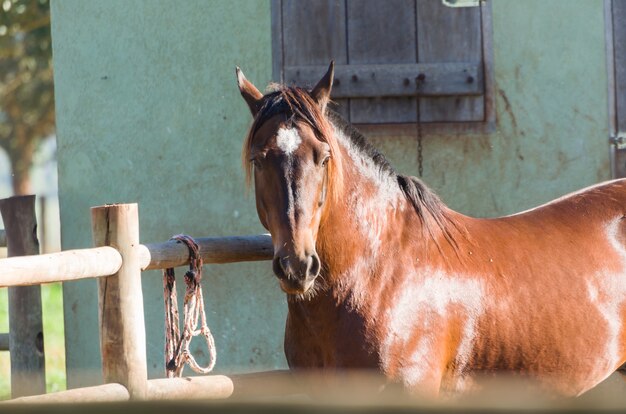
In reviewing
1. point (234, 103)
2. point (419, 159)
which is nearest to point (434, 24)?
point (419, 159)

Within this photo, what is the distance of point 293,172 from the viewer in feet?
11.3

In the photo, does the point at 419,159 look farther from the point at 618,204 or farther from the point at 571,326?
the point at 571,326

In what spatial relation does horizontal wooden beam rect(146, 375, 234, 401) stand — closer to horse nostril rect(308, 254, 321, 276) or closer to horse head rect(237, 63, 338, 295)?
horse head rect(237, 63, 338, 295)

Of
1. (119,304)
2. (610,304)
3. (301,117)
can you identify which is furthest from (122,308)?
(610,304)

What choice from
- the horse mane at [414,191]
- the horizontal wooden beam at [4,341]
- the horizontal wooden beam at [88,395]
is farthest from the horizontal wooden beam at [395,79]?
the horizontal wooden beam at [88,395]

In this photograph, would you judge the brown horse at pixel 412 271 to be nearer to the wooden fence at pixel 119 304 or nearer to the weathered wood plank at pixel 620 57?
the wooden fence at pixel 119 304

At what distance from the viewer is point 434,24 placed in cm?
536

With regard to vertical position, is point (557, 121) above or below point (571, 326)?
above

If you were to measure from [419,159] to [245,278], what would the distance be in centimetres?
115

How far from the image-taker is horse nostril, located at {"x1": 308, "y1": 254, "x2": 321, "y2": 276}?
11.0 ft

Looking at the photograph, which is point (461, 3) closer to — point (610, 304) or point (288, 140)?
point (610, 304)

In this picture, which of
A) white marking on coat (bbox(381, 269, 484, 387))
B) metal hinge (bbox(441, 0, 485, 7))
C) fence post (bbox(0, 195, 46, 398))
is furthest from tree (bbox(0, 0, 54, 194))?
white marking on coat (bbox(381, 269, 484, 387))

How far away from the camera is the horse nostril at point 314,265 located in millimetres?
3357

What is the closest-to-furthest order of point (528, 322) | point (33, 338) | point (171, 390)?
point (171, 390), point (528, 322), point (33, 338)
